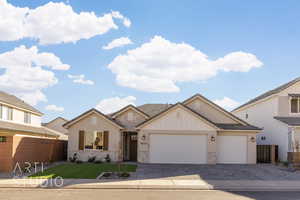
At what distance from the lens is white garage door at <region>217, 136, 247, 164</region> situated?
974 inches

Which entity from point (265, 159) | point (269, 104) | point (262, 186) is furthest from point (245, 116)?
point (262, 186)

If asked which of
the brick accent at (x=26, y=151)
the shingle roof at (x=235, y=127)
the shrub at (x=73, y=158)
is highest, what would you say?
the shingle roof at (x=235, y=127)

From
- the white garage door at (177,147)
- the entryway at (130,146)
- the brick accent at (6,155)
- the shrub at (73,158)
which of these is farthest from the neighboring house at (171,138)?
the brick accent at (6,155)

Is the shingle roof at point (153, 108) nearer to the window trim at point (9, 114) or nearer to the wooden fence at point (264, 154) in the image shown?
the wooden fence at point (264, 154)

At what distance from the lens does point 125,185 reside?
46.4 ft

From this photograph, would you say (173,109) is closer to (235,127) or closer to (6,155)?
(235,127)

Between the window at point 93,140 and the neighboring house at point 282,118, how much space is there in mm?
14592

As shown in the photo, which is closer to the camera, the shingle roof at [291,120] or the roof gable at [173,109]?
the roof gable at [173,109]

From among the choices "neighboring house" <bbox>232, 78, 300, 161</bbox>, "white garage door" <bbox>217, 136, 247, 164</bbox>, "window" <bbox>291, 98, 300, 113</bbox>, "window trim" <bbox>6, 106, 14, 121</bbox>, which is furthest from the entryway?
"window" <bbox>291, 98, 300, 113</bbox>

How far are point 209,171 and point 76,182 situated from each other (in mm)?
8611

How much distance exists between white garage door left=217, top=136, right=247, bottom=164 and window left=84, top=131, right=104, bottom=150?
367 inches

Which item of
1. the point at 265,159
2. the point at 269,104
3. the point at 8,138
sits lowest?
the point at 265,159

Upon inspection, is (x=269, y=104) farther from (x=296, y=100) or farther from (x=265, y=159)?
(x=265, y=159)

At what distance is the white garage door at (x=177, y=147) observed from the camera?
79.6 ft
